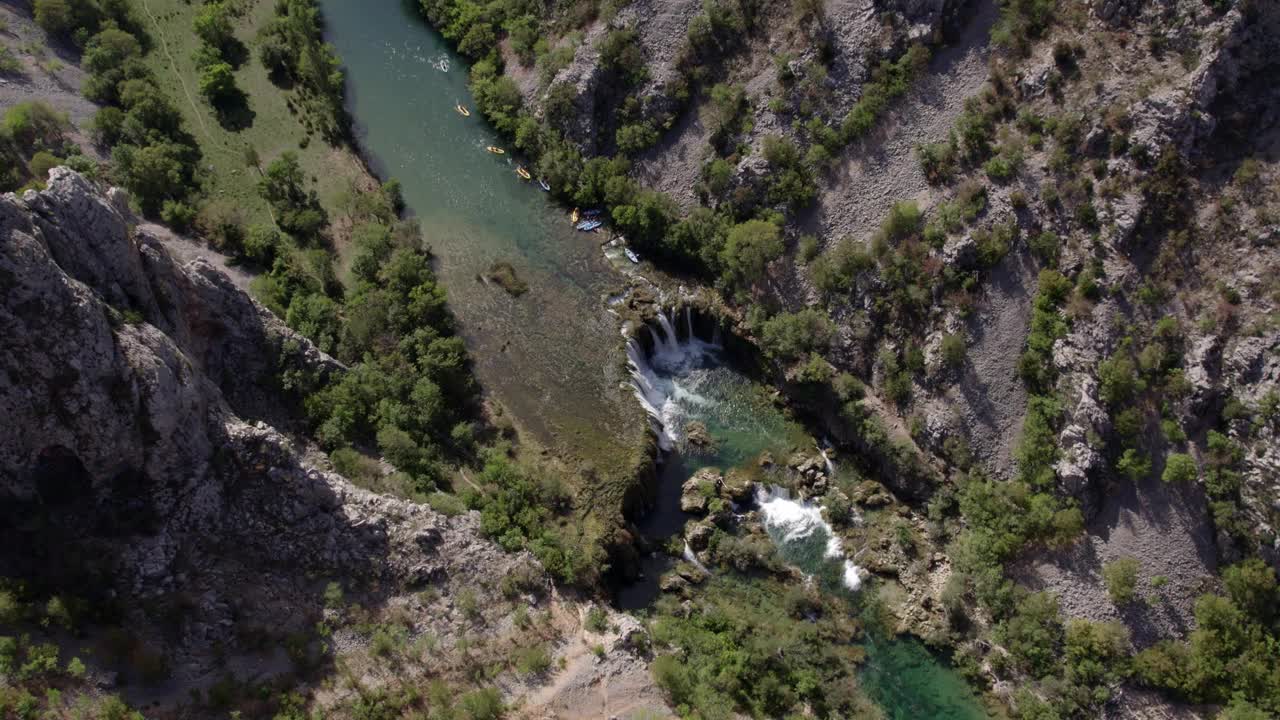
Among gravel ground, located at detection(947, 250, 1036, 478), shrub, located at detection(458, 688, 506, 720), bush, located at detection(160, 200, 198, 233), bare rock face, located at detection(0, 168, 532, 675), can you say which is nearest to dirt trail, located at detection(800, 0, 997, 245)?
gravel ground, located at detection(947, 250, 1036, 478)

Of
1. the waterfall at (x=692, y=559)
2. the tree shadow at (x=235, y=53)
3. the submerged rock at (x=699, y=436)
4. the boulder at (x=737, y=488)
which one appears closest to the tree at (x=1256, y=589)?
the boulder at (x=737, y=488)

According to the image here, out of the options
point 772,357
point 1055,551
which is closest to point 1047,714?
point 1055,551

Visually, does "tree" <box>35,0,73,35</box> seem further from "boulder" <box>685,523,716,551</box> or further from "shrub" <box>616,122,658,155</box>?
"boulder" <box>685,523,716,551</box>

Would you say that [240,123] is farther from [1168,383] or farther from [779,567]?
[1168,383]

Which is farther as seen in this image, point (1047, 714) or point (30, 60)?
point (30, 60)

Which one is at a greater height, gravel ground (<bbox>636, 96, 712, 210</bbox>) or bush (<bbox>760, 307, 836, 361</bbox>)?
gravel ground (<bbox>636, 96, 712, 210</bbox>)

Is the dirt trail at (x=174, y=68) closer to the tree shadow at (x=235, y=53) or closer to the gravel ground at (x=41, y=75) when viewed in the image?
the tree shadow at (x=235, y=53)
